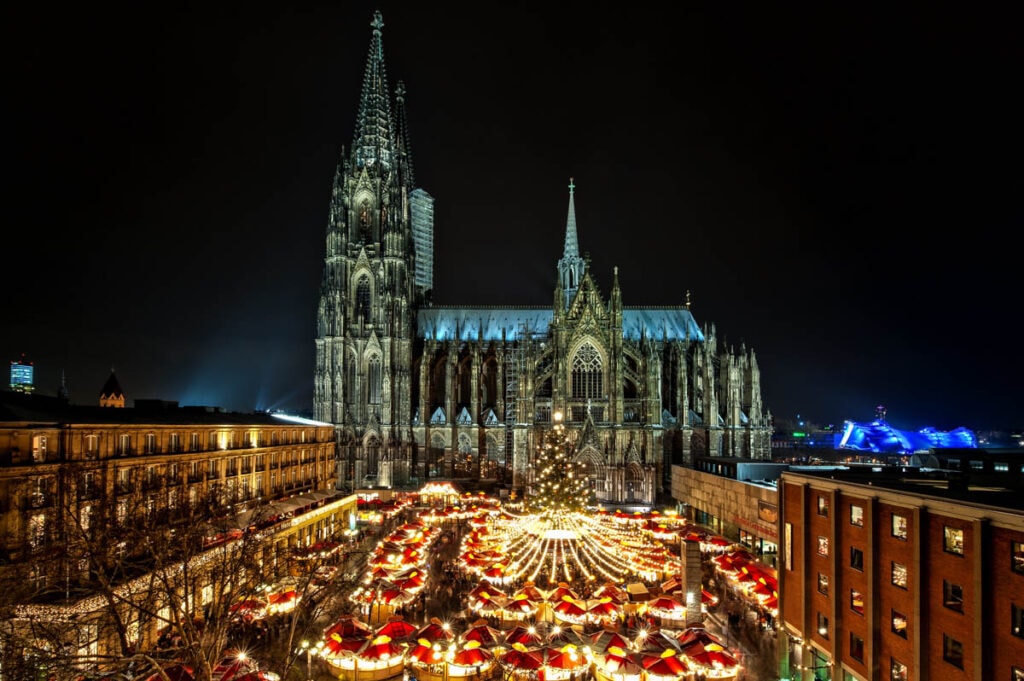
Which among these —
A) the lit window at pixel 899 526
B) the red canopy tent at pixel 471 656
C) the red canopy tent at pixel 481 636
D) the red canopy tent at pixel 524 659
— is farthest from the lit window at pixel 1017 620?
the red canopy tent at pixel 481 636

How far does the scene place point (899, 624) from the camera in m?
23.5

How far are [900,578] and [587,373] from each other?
188ft

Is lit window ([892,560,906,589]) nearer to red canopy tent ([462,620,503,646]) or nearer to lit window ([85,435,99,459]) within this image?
red canopy tent ([462,620,503,646])

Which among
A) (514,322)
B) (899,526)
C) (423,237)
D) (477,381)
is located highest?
(423,237)

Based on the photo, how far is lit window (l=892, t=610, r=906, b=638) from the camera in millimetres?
23281

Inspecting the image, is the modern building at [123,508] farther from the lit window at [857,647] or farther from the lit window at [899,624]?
the lit window at [857,647]

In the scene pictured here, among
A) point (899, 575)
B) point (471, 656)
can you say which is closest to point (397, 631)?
point (471, 656)

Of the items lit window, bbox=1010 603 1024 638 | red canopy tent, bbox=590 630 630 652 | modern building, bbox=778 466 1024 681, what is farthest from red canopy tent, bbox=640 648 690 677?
lit window, bbox=1010 603 1024 638

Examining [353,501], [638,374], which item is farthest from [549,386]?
[353,501]

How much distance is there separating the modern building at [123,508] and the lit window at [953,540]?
68.4 ft

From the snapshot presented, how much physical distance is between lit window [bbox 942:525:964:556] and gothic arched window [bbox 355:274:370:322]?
230ft

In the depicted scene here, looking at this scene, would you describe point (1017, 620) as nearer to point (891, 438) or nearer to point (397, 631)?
point (397, 631)

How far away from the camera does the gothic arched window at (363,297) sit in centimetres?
8450

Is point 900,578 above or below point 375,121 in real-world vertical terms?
below
